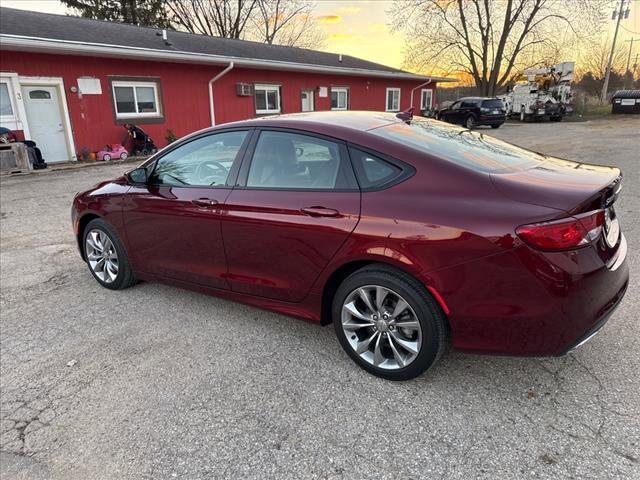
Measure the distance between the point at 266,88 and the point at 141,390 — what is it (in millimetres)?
16994

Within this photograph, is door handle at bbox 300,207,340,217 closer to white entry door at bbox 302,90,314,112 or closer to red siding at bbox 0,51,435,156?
red siding at bbox 0,51,435,156

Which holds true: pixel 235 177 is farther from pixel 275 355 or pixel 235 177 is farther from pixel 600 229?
pixel 600 229

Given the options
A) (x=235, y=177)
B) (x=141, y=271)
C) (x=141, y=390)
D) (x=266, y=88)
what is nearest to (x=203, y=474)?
(x=141, y=390)

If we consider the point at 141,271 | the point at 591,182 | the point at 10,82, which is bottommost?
the point at 141,271

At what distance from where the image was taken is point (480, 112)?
23328 millimetres

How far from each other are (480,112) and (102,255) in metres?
22.9

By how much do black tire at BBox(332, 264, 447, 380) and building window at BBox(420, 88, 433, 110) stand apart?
90.2ft

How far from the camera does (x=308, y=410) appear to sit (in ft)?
8.13

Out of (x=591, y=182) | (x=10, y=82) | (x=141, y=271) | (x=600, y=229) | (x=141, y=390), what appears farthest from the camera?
(x=10, y=82)

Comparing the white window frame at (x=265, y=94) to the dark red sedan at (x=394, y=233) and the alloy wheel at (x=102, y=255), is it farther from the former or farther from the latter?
the dark red sedan at (x=394, y=233)

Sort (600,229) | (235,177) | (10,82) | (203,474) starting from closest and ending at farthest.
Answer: (203,474), (600,229), (235,177), (10,82)

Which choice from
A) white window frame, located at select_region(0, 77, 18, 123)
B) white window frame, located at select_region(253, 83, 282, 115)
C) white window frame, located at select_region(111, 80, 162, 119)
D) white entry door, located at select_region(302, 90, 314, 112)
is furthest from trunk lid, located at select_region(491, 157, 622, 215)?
white entry door, located at select_region(302, 90, 314, 112)

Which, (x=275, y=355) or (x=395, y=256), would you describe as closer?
(x=395, y=256)

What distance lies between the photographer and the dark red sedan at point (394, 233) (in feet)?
7.16
